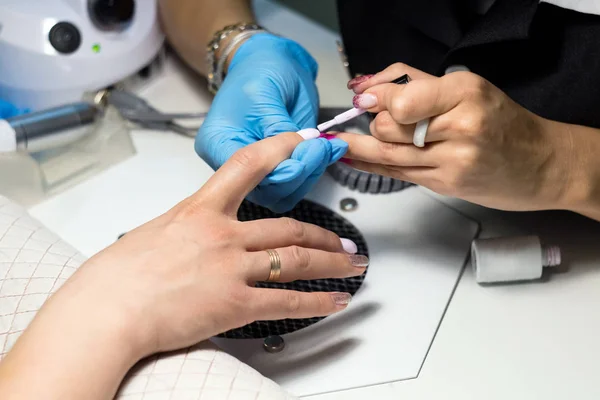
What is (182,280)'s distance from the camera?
0.50 meters

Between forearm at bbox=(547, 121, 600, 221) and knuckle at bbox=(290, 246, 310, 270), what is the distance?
27cm

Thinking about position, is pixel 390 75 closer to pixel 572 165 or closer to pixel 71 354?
pixel 572 165

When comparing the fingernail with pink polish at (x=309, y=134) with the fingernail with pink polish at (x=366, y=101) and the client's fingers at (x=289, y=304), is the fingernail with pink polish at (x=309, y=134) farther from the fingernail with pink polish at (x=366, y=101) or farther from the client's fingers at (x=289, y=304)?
the client's fingers at (x=289, y=304)

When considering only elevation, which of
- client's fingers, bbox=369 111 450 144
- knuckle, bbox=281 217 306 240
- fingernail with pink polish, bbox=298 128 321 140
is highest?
client's fingers, bbox=369 111 450 144

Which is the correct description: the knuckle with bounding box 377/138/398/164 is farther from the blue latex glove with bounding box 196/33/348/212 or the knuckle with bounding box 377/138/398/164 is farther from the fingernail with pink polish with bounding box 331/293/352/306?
the fingernail with pink polish with bounding box 331/293/352/306

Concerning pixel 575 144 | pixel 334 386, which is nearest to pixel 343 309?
pixel 334 386

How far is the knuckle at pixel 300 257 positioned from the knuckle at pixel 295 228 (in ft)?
0.05

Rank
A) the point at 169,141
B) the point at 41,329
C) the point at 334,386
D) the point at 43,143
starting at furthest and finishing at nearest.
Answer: the point at 169,141 → the point at 43,143 → the point at 334,386 → the point at 41,329

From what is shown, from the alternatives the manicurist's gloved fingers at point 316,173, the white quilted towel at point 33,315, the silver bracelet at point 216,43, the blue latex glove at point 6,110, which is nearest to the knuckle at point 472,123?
the manicurist's gloved fingers at point 316,173

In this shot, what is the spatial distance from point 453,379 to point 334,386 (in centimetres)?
12

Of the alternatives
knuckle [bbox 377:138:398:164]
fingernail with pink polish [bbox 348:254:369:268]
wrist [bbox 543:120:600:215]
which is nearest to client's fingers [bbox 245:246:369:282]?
fingernail with pink polish [bbox 348:254:369:268]

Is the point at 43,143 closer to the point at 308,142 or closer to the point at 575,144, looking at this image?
the point at 308,142

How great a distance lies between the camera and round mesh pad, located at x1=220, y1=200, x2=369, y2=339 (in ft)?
2.00

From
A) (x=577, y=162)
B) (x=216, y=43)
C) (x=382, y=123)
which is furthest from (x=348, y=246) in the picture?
(x=216, y=43)
